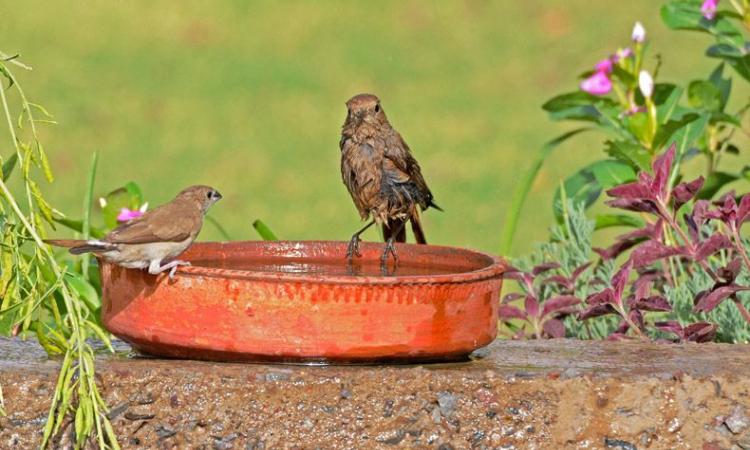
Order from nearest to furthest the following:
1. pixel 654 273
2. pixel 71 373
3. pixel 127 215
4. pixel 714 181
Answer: pixel 71 373 < pixel 654 273 < pixel 127 215 < pixel 714 181

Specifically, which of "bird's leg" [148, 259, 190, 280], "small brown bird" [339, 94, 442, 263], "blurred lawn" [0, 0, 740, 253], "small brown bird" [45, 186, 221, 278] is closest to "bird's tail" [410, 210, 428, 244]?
"small brown bird" [339, 94, 442, 263]

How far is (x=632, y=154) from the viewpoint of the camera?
557cm

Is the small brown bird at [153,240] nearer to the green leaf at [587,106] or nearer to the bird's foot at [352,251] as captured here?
the bird's foot at [352,251]

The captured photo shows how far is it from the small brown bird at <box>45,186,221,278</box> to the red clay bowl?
4 cm

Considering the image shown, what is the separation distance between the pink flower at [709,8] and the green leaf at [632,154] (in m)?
0.69

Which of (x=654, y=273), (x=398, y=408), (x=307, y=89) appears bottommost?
(x=398, y=408)

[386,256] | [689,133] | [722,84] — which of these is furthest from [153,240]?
[722,84]

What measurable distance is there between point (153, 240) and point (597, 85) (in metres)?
2.45

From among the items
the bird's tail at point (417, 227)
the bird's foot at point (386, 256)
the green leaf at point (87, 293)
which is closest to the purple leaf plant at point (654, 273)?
the bird's tail at point (417, 227)

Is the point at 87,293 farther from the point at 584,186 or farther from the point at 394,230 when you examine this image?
the point at 584,186

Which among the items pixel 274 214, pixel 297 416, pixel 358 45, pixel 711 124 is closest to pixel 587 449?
pixel 297 416

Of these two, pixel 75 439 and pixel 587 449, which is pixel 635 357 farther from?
pixel 75 439

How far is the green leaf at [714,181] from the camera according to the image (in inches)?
228

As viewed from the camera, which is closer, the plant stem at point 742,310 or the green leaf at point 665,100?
the plant stem at point 742,310
